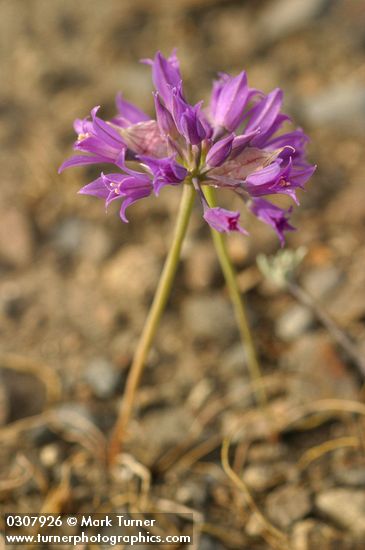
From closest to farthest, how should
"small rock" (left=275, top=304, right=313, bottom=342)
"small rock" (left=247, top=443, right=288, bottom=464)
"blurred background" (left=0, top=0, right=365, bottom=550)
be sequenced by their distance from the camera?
"blurred background" (left=0, top=0, right=365, bottom=550)
"small rock" (left=247, top=443, right=288, bottom=464)
"small rock" (left=275, top=304, right=313, bottom=342)

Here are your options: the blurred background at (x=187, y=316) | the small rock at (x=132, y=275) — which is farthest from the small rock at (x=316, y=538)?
the small rock at (x=132, y=275)

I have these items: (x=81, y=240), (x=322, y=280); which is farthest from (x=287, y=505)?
(x=81, y=240)

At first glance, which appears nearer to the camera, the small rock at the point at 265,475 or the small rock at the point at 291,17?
the small rock at the point at 265,475

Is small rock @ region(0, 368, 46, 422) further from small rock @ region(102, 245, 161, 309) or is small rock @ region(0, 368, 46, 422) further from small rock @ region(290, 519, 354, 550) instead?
small rock @ region(290, 519, 354, 550)

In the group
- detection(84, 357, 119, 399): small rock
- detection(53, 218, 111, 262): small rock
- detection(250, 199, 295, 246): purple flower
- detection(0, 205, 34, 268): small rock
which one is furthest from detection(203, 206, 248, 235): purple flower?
detection(0, 205, 34, 268): small rock

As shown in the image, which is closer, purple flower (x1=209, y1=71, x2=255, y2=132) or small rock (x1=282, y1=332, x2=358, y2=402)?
purple flower (x1=209, y1=71, x2=255, y2=132)

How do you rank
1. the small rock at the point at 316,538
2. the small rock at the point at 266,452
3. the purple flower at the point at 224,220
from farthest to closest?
the small rock at the point at 266,452, the small rock at the point at 316,538, the purple flower at the point at 224,220

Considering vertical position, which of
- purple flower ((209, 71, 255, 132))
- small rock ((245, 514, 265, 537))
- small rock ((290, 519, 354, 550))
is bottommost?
small rock ((290, 519, 354, 550))

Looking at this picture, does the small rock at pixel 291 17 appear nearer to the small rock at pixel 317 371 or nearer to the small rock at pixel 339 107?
the small rock at pixel 339 107
